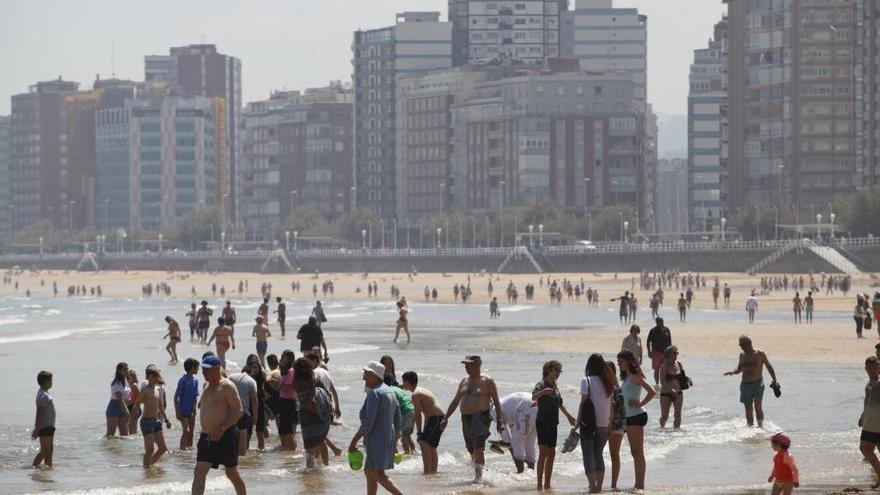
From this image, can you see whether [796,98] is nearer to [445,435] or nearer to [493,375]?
[493,375]

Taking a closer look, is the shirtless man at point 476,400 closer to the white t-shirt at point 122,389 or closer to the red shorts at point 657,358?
the white t-shirt at point 122,389

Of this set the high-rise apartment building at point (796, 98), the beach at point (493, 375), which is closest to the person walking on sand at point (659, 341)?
the beach at point (493, 375)

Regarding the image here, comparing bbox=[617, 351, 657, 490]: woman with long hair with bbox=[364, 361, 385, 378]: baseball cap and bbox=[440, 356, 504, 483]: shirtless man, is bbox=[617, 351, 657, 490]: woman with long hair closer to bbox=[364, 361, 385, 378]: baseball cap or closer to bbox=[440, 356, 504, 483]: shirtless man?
bbox=[440, 356, 504, 483]: shirtless man

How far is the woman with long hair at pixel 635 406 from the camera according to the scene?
66.7ft

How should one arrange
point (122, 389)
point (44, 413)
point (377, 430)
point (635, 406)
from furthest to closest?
point (122, 389), point (44, 413), point (635, 406), point (377, 430)

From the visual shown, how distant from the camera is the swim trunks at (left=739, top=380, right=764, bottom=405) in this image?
26266mm

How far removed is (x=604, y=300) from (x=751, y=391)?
77.3 m

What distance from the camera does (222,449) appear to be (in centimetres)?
1845

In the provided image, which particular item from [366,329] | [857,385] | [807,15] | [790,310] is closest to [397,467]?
[857,385]

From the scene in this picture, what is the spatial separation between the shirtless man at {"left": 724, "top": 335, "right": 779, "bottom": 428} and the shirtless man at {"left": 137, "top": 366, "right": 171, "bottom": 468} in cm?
756

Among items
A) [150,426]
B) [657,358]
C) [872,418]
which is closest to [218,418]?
[150,426]

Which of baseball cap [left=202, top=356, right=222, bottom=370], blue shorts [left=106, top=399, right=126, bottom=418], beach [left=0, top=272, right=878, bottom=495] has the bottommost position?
beach [left=0, top=272, right=878, bottom=495]

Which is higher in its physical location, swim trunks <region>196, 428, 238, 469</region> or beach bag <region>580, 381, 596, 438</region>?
beach bag <region>580, 381, 596, 438</region>

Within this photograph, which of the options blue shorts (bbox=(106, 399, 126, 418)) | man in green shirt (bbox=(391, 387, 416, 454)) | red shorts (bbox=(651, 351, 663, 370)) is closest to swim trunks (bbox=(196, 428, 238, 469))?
man in green shirt (bbox=(391, 387, 416, 454))
